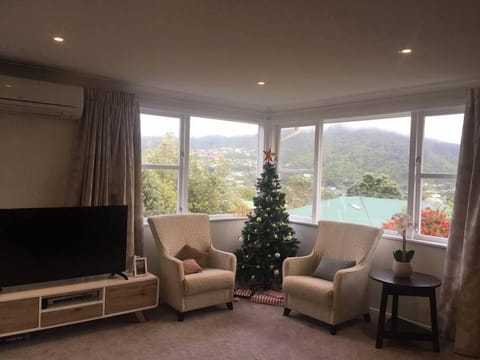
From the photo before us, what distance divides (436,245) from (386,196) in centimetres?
82

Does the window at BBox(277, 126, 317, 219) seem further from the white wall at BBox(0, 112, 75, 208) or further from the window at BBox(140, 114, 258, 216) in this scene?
the white wall at BBox(0, 112, 75, 208)

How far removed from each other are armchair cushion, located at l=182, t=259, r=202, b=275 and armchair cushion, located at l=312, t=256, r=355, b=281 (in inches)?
50.2

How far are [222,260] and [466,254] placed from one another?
2.42 metres

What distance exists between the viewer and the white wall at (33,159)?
12.0ft

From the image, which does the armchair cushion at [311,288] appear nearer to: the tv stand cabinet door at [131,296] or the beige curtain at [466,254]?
the beige curtain at [466,254]

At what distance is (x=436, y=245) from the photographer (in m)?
3.85

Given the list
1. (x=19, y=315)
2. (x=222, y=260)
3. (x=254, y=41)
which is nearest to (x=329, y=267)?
(x=222, y=260)

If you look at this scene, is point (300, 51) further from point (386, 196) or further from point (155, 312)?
point (155, 312)

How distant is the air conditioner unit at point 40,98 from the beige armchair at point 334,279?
2738 millimetres

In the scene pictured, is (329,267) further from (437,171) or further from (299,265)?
(437,171)

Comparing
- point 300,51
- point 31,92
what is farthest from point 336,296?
point 31,92

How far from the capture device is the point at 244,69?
11.5 feet

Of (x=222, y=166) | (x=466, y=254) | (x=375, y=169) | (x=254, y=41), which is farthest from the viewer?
(x=222, y=166)

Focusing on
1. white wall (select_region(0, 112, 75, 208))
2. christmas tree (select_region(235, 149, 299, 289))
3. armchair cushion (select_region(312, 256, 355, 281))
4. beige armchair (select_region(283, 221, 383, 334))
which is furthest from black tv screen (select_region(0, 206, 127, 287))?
armchair cushion (select_region(312, 256, 355, 281))
